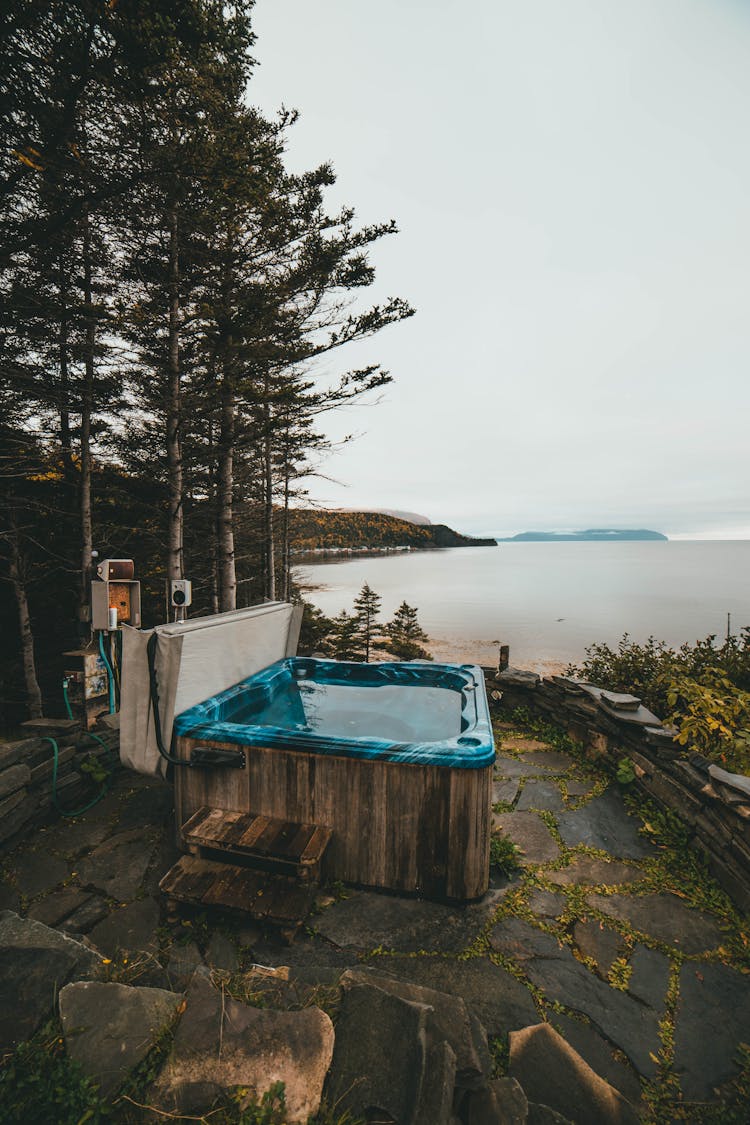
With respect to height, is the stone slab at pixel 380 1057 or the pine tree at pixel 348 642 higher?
the stone slab at pixel 380 1057

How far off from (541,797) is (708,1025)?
2184 millimetres

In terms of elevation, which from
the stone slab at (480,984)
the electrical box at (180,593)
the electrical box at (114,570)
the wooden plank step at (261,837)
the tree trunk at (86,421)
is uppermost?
the tree trunk at (86,421)

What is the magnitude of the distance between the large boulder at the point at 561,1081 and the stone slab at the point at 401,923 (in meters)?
0.83

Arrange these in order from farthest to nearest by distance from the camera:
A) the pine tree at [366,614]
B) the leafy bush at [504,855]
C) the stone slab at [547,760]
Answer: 1. the pine tree at [366,614]
2. the stone slab at [547,760]
3. the leafy bush at [504,855]

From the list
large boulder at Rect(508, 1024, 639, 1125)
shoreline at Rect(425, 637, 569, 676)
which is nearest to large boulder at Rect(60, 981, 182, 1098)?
large boulder at Rect(508, 1024, 639, 1125)

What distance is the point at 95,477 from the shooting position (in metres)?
8.98

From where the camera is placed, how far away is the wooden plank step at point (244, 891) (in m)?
2.61

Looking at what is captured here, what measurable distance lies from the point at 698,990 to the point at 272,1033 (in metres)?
2.42

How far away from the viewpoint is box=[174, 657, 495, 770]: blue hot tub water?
3312mm

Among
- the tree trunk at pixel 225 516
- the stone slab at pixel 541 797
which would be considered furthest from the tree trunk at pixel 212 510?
the stone slab at pixel 541 797

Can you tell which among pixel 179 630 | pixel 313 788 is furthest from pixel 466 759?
pixel 179 630

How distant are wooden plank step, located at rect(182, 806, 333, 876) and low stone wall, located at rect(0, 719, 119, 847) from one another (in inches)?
64.5

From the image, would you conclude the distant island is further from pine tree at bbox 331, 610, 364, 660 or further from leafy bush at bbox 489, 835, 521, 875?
leafy bush at bbox 489, 835, 521, 875

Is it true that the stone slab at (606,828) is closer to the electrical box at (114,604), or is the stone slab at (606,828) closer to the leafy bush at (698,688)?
the leafy bush at (698,688)
